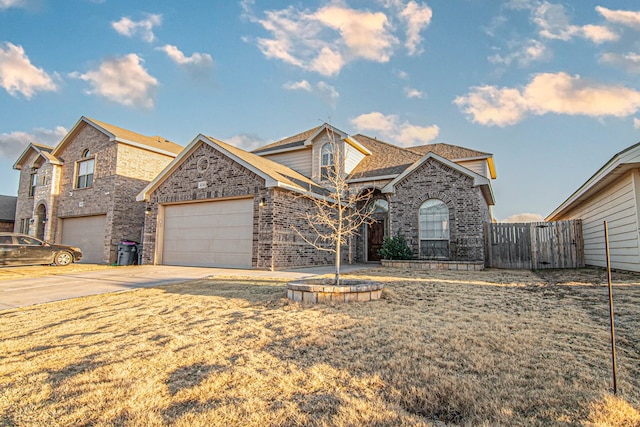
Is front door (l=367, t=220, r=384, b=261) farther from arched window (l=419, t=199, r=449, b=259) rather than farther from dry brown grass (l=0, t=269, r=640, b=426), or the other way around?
dry brown grass (l=0, t=269, r=640, b=426)

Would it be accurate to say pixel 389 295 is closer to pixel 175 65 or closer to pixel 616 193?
pixel 616 193

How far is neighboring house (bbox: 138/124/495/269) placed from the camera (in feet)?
41.0

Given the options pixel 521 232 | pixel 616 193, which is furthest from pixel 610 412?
pixel 521 232

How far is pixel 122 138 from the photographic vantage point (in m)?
17.8

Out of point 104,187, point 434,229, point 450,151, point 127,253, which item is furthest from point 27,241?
point 450,151

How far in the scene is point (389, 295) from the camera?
650cm

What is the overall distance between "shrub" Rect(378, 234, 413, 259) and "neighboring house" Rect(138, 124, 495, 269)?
25.6 inches

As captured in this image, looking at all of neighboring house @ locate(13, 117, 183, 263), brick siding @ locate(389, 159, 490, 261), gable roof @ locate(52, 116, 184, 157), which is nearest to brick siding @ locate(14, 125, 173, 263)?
neighboring house @ locate(13, 117, 183, 263)

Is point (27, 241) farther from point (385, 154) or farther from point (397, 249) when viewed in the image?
point (385, 154)

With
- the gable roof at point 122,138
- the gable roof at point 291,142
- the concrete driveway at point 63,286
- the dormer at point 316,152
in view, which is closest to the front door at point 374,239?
the dormer at point 316,152

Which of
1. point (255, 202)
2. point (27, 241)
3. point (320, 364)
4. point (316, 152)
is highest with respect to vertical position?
point (316, 152)

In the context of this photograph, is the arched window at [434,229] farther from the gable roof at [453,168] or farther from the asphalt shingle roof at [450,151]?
the asphalt shingle roof at [450,151]

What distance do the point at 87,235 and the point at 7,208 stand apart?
1557cm

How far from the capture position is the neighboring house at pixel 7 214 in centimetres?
2684
